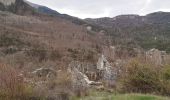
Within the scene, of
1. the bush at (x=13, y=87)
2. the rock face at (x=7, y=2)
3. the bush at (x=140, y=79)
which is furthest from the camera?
the rock face at (x=7, y=2)

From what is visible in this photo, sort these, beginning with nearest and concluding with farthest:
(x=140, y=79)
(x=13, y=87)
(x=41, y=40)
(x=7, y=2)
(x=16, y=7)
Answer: (x=13, y=87)
(x=140, y=79)
(x=41, y=40)
(x=7, y=2)
(x=16, y=7)

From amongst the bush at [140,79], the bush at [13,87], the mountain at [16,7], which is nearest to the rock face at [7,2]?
the mountain at [16,7]

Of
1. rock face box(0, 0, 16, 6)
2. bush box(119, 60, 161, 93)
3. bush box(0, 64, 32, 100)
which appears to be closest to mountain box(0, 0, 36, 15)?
rock face box(0, 0, 16, 6)

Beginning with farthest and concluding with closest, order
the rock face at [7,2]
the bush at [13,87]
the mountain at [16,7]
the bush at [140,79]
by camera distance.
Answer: the rock face at [7,2], the mountain at [16,7], the bush at [140,79], the bush at [13,87]

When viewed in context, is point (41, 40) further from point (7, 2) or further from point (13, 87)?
point (13, 87)

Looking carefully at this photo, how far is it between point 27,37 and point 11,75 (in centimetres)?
7573

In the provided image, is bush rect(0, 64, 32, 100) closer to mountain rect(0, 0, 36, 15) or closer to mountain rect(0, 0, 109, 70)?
mountain rect(0, 0, 109, 70)

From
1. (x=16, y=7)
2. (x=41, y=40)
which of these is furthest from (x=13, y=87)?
(x=16, y=7)

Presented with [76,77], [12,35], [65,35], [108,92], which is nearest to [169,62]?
[108,92]

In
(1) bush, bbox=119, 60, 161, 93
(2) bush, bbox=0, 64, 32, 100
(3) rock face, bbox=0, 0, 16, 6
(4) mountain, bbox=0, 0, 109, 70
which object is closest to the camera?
(2) bush, bbox=0, 64, 32, 100

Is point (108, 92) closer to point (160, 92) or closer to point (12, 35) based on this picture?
point (160, 92)

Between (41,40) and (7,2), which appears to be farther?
(7,2)

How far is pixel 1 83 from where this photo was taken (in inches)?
539

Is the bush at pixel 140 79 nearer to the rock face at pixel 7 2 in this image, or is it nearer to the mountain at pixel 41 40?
the mountain at pixel 41 40
